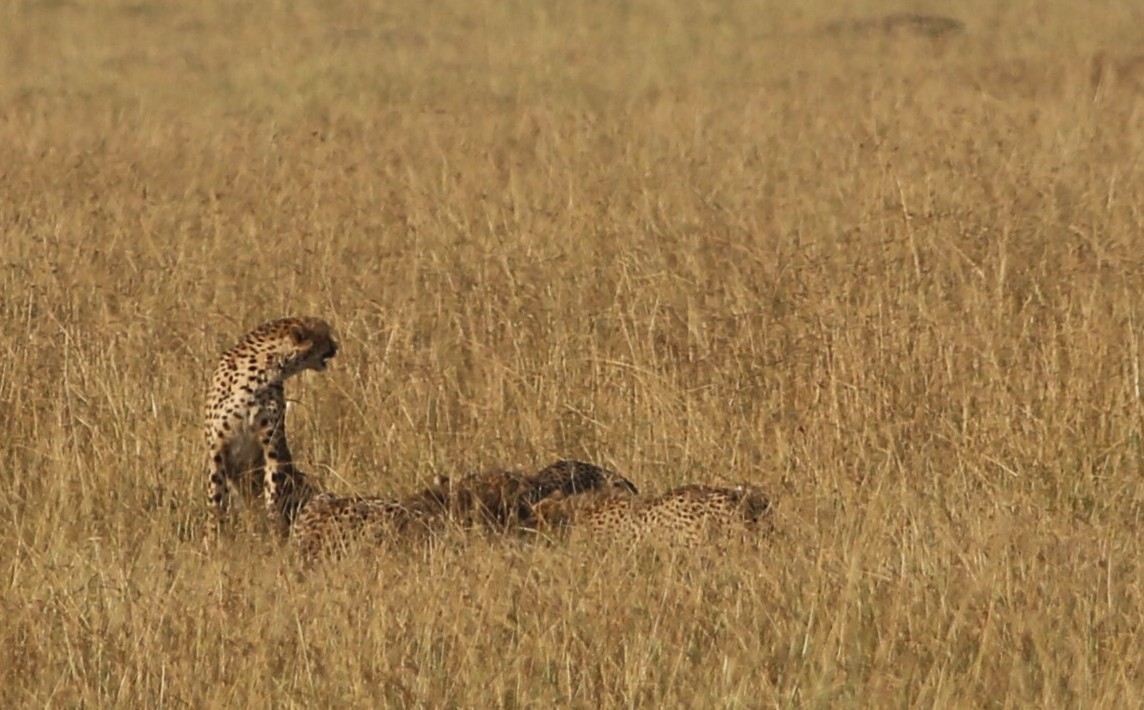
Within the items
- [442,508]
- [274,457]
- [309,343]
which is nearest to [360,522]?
[442,508]

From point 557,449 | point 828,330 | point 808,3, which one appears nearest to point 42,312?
point 557,449

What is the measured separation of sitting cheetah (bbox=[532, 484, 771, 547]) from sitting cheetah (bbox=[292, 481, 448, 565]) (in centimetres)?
27

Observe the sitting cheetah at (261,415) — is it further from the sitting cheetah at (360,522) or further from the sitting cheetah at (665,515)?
the sitting cheetah at (665,515)

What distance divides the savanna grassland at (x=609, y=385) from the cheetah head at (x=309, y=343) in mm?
371

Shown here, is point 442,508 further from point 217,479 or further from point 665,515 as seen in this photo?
point 217,479

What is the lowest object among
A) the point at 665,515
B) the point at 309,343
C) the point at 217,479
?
the point at 217,479

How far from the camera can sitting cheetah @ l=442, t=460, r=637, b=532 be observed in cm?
476

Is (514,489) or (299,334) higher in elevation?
(299,334)

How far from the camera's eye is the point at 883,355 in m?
5.78

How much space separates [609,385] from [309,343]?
1.02m

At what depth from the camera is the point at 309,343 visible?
523 centimetres

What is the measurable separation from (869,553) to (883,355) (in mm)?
1580

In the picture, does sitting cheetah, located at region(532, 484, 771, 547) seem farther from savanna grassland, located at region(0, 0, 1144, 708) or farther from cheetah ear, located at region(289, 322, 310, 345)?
cheetah ear, located at region(289, 322, 310, 345)

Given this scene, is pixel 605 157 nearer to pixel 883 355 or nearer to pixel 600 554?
pixel 883 355
